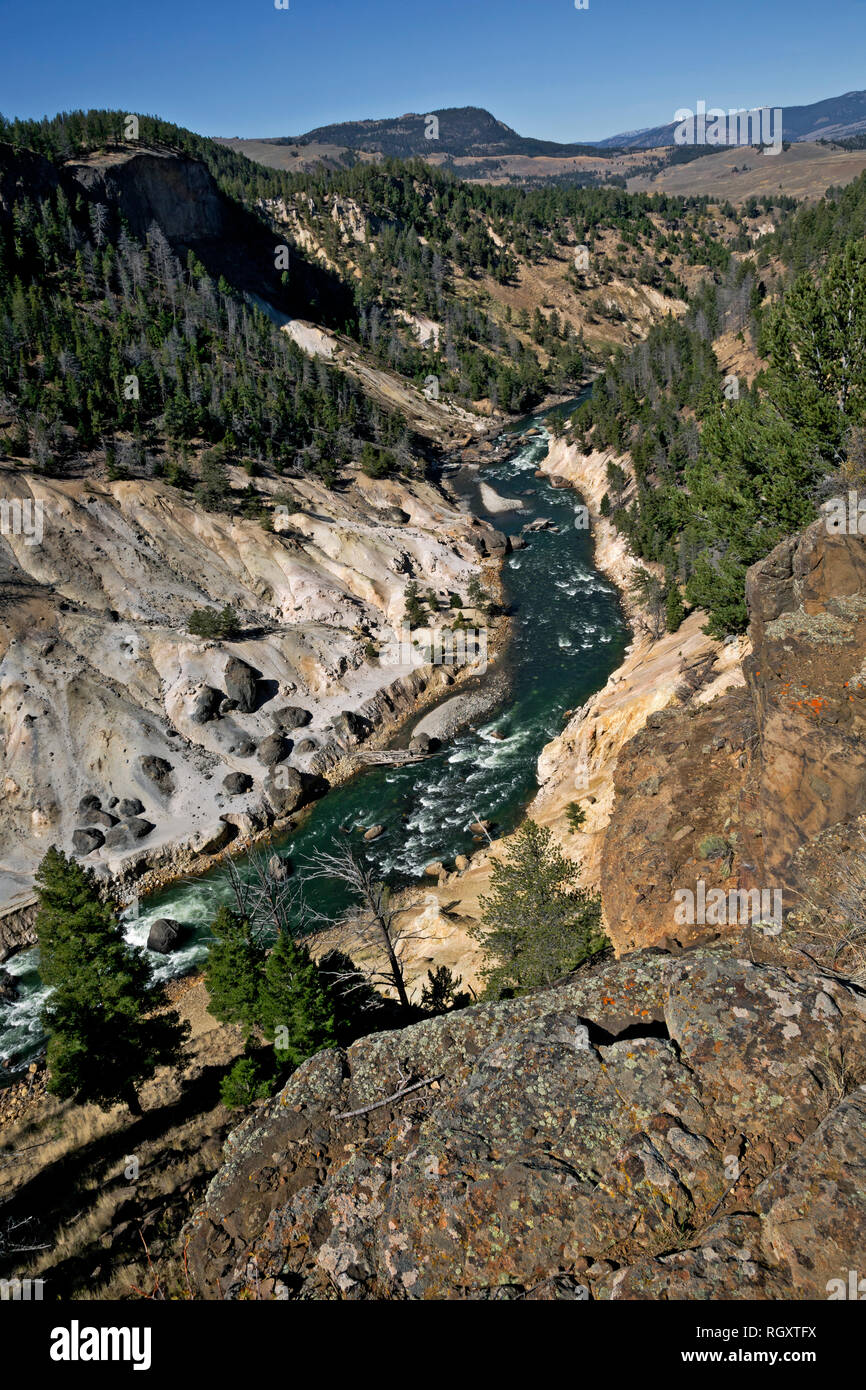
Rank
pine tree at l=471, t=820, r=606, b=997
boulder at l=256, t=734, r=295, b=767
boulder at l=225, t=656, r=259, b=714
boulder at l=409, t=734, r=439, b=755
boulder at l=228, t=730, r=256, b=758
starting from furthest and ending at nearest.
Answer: boulder at l=225, t=656, r=259, b=714
boulder at l=409, t=734, r=439, b=755
boulder at l=228, t=730, r=256, b=758
boulder at l=256, t=734, r=295, b=767
pine tree at l=471, t=820, r=606, b=997

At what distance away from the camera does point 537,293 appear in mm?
183500

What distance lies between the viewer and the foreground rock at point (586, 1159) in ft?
26.7

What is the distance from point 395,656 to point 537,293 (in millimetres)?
162738

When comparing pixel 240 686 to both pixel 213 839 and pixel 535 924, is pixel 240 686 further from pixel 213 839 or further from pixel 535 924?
pixel 535 924

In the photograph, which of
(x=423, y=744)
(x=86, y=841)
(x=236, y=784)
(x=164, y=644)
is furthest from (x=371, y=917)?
(x=164, y=644)

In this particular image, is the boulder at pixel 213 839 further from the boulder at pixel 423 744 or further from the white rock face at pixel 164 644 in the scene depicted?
the boulder at pixel 423 744

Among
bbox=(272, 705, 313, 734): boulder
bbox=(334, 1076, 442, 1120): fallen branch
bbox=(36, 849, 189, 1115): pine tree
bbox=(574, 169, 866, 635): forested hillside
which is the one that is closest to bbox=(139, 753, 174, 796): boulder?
bbox=(272, 705, 313, 734): boulder

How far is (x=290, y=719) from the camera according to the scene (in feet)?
174

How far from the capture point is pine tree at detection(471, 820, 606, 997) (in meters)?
23.2

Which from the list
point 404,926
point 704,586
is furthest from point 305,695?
point 704,586

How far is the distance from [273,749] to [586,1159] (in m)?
42.8

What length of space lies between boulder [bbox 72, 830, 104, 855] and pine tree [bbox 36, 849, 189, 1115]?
18980 mm

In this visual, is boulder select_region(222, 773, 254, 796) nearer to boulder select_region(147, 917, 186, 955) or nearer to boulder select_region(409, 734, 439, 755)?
boulder select_region(147, 917, 186, 955)
